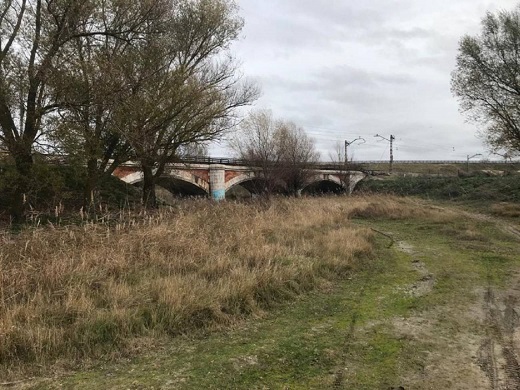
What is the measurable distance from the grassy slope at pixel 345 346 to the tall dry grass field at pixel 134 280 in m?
0.42

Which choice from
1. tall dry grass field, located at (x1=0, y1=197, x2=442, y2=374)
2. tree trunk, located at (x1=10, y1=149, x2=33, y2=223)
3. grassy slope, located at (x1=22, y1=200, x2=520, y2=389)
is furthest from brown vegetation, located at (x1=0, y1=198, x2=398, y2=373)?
tree trunk, located at (x1=10, y1=149, x2=33, y2=223)

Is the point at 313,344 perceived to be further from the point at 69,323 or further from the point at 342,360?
the point at 69,323

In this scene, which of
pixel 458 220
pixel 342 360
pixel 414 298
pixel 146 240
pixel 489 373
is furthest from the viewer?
pixel 458 220

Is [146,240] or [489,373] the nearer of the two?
[489,373]

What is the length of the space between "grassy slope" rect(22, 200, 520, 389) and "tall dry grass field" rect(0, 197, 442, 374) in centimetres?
42

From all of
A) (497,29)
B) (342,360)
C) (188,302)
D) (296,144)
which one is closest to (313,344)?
(342,360)

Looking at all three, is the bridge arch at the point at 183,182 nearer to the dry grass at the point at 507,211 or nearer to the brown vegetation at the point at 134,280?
the dry grass at the point at 507,211

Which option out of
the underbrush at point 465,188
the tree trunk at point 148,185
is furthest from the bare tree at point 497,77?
the tree trunk at point 148,185

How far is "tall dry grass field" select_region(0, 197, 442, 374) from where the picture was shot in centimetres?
483

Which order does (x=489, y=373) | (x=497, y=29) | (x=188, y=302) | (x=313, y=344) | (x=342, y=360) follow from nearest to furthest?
(x=489, y=373) < (x=342, y=360) < (x=313, y=344) < (x=188, y=302) < (x=497, y=29)

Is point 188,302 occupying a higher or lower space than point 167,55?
lower

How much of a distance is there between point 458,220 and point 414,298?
12.0 metres

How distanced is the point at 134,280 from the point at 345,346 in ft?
11.2

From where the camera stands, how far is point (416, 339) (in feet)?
17.4
